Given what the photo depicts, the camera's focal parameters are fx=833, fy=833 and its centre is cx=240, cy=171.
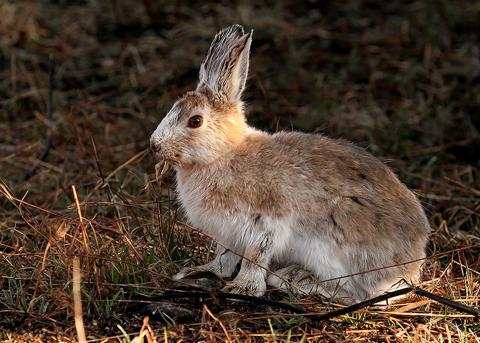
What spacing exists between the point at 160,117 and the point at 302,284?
3214 millimetres

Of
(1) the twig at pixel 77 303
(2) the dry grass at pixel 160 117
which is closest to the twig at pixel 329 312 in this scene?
(2) the dry grass at pixel 160 117

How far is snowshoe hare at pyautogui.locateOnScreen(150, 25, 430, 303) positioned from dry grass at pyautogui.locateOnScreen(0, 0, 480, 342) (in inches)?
7.2

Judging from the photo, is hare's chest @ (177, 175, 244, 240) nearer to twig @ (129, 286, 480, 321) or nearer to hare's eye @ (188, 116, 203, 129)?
hare's eye @ (188, 116, 203, 129)

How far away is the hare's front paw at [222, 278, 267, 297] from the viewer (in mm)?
3906

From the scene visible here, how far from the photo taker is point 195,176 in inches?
162

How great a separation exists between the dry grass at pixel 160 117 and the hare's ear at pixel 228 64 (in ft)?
2.27

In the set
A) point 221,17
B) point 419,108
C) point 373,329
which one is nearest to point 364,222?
point 373,329

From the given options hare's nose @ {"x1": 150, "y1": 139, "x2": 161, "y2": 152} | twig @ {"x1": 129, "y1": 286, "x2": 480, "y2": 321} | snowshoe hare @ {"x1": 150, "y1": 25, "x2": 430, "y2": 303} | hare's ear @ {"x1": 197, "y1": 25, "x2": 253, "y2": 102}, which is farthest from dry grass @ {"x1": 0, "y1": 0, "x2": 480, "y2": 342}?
hare's ear @ {"x1": 197, "y1": 25, "x2": 253, "y2": 102}

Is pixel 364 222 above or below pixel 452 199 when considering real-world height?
above

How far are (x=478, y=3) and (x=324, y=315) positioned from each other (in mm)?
6210

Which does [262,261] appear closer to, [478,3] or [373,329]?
[373,329]

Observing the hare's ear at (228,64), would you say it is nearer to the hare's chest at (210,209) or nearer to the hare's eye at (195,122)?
the hare's eye at (195,122)

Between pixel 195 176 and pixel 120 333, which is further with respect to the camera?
pixel 195 176

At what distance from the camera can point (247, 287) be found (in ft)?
12.8
